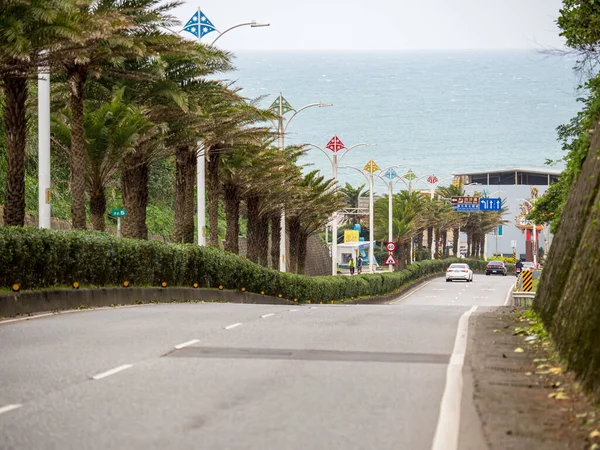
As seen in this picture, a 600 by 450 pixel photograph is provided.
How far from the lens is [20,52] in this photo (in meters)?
22.2

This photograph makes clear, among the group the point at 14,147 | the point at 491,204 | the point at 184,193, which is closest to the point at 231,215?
the point at 184,193

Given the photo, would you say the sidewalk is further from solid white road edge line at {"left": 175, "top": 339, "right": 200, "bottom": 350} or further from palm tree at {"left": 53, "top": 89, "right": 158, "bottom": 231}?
palm tree at {"left": 53, "top": 89, "right": 158, "bottom": 231}

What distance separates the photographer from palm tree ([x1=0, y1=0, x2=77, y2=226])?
898 inches

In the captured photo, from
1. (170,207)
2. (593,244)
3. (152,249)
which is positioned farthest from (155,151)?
(170,207)

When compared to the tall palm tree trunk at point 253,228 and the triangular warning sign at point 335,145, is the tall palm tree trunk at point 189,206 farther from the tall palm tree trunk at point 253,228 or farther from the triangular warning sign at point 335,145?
the triangular warning sign at point 335,145

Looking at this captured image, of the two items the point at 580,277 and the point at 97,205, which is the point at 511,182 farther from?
the point at 580,277

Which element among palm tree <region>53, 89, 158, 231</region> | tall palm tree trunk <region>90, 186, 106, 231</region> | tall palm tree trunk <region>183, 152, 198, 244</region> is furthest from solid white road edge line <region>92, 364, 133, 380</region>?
tall palm tree trunk <region>183, 152, 198, 244</region>

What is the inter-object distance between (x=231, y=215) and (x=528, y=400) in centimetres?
3910

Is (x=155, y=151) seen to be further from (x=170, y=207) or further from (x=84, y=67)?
(x=170, y=207)

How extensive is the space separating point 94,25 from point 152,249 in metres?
8.73

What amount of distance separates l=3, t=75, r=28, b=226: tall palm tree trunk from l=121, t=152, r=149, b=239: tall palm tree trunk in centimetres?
882

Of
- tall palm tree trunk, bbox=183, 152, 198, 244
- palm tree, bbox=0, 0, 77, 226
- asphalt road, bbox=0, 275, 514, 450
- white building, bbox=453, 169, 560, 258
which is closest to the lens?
asphalt road, bbox=0, 275, 514, 450

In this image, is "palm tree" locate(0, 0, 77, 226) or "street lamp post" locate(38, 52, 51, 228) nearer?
"palm tree" locate(0, 0, 77, 226)

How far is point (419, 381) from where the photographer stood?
1120 cm
